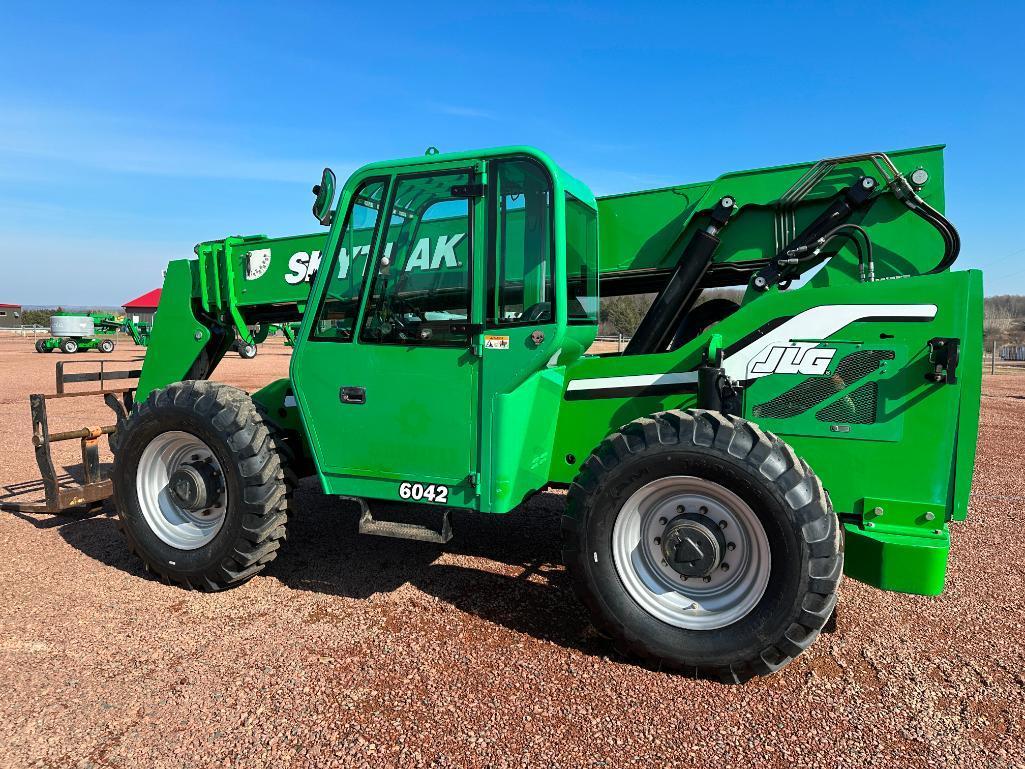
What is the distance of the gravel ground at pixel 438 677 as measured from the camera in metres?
2.86

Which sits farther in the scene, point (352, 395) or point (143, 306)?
point (143, 306)

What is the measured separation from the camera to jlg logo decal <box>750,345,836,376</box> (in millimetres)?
3541

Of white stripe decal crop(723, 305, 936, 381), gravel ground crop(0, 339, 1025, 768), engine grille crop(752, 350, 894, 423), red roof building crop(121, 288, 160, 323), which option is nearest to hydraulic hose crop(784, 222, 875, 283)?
white stripe decal crop(723, 305, 936, 381)

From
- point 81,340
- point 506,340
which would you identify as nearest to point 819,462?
point 506,340

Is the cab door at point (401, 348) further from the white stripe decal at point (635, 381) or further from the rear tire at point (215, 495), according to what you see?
the white stripe decal at point (635, 381)

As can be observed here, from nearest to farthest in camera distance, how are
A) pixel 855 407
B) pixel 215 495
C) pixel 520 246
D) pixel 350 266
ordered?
pixel 855 407 → pixel 520 246 → pixel 350 266 → pixel 215 495

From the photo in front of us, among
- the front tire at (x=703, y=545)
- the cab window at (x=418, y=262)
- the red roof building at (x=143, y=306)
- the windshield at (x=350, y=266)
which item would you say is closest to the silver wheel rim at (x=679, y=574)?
the front tire at (x=703, y=545)

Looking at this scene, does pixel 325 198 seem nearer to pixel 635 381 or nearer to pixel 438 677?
pixel 635 381

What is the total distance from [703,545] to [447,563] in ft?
6.92

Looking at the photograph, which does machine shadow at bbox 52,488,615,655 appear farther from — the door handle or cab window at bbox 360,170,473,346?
cab window at bbox 360,170,473,346

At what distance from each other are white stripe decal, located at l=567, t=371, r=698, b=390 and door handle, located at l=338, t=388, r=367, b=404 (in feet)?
4.01

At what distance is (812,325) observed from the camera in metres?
3.55

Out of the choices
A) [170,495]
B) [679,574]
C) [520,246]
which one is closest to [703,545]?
[679,574]

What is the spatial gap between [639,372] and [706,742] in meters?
1.89
